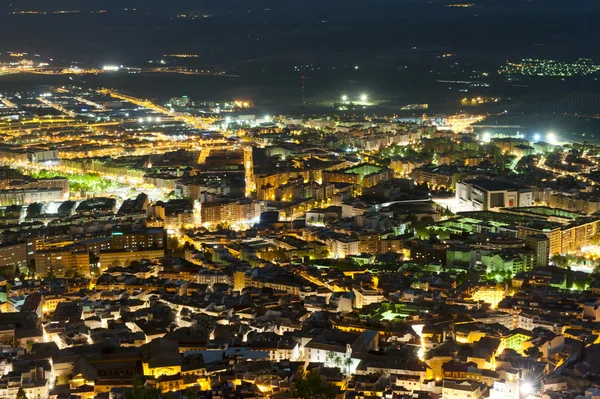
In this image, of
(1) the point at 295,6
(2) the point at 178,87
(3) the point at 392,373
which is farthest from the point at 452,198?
(1) the point at 295,6

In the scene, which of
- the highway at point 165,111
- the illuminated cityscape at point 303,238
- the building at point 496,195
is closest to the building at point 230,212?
the illuminated cityscape at point 303,238

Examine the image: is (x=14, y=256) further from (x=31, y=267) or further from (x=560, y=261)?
(x=560, y=261)

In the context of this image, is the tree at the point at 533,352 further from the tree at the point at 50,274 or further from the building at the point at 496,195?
the building at the point at 496,195

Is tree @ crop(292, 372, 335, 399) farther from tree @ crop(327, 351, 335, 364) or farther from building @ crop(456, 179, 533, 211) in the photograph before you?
building @ crop(456, 179, 533, 211)

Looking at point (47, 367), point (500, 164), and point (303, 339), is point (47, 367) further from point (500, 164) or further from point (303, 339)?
point (500, 164)

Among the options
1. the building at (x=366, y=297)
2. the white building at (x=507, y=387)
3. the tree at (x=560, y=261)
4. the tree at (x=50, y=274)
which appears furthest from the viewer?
the tree at (x=560, y=261)

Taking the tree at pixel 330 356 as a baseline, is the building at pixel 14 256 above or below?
above
